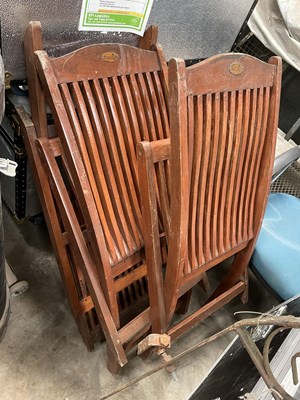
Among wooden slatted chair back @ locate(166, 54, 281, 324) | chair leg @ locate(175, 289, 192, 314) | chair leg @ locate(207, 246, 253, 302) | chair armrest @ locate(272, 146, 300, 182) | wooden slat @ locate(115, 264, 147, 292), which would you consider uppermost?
wooden slatted chair back @ locate(166, 54, 281, 324)

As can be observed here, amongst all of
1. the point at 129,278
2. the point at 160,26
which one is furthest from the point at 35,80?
the point at 129,278

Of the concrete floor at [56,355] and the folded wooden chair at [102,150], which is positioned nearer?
the folded wooden chair at [102,150]

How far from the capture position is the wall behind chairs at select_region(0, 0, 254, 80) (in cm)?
105

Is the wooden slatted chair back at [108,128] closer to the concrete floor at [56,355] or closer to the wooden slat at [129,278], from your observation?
the wooden slat at [129,278]

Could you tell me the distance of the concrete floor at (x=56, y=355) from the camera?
1.38 metres

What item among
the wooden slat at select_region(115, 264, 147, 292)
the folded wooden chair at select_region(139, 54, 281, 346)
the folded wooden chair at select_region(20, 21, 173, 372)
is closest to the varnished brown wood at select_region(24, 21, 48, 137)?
the folded wooden chair at select_region(20, 21, 173, 372)

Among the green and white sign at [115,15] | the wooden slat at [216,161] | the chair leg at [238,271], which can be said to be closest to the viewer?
the wooden slat at [216,161]

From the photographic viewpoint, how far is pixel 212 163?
112 cm

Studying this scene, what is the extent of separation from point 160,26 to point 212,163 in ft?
1.91

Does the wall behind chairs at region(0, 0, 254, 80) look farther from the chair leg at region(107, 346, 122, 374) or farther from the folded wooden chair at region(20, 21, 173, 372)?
the chair leg at region(107, 346, 122, 374)

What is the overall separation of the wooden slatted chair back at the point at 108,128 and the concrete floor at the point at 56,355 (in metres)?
0.38

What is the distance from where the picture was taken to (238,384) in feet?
2.62

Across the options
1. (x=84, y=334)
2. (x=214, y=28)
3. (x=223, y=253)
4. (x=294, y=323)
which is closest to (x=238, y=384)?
(x=294, y=323)

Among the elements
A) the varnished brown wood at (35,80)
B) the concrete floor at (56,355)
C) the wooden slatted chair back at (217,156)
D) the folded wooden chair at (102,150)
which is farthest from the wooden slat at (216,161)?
the varnished brown wood at (35,80)
